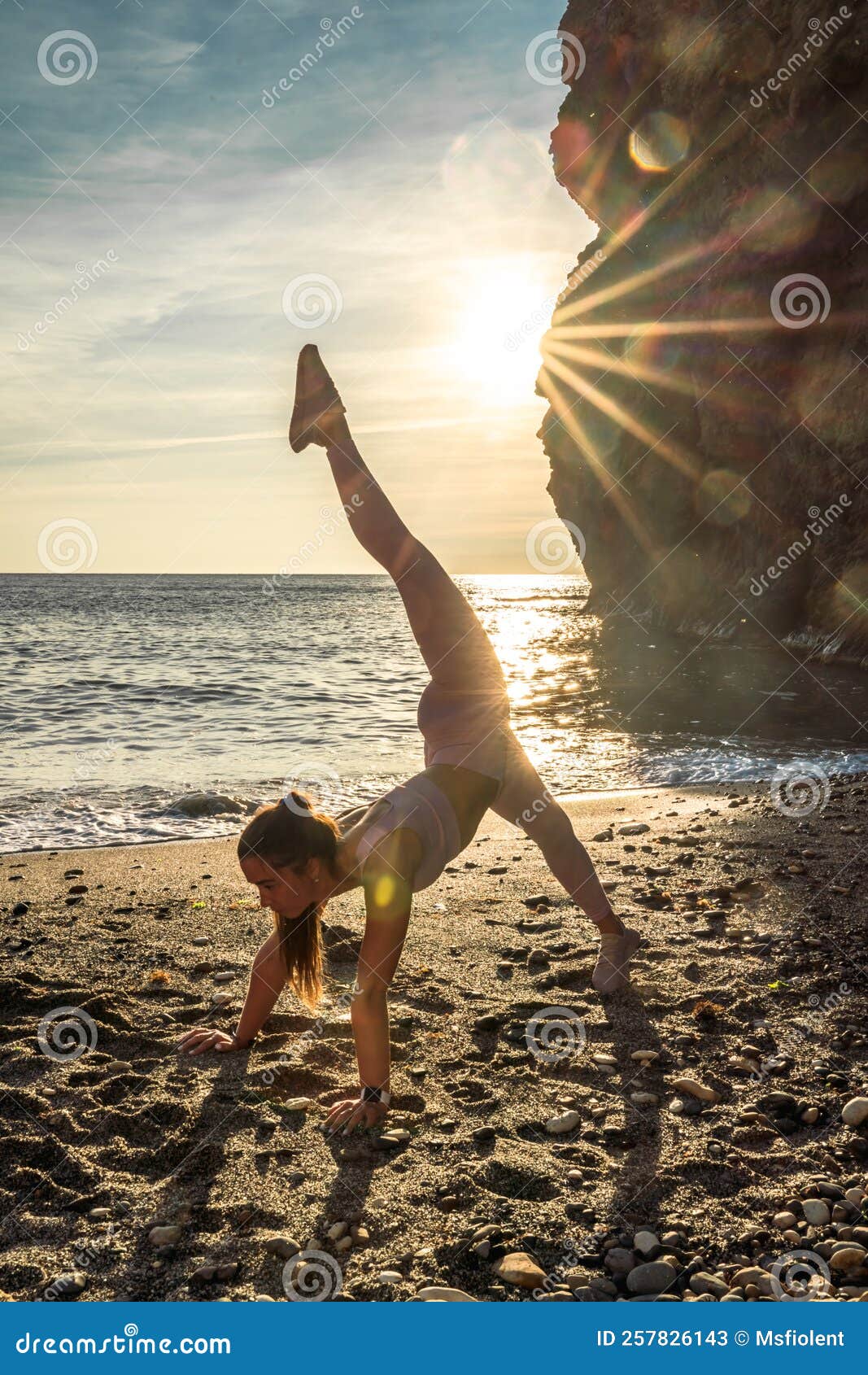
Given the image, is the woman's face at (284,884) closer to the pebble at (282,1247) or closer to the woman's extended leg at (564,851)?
the woman's extended leg at (564,851)

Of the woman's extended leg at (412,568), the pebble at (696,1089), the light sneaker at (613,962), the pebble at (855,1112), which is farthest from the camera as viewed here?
the light sneaker at (613,962)

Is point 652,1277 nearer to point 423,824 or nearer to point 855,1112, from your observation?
point 855,1112

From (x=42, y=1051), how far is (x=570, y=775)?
894 cm

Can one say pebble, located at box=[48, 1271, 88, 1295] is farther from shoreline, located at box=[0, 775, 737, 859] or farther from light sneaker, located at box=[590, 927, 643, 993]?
shoreline, located at box=[0, 775, 737, 859]

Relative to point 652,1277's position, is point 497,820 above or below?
above

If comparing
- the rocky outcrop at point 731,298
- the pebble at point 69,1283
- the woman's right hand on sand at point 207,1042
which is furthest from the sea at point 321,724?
the pebble at point 69,1283

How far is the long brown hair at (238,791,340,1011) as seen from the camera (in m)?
3.52

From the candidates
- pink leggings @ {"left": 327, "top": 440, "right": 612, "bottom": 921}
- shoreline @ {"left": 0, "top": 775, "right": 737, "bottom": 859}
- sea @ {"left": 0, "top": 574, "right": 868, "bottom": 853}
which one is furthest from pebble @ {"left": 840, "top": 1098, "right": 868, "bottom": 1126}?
sea @ {"left": 0, "top": 574, "right": 868, "bottom": 853}

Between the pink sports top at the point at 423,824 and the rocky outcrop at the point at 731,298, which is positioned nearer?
the pink sports top at the point at 423,824

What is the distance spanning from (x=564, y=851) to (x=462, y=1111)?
1.30 metres

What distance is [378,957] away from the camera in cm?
339

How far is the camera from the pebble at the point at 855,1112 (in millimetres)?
3333

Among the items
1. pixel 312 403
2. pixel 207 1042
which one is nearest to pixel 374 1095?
pixel 207 1042

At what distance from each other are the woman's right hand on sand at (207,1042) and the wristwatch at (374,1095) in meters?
0.85
